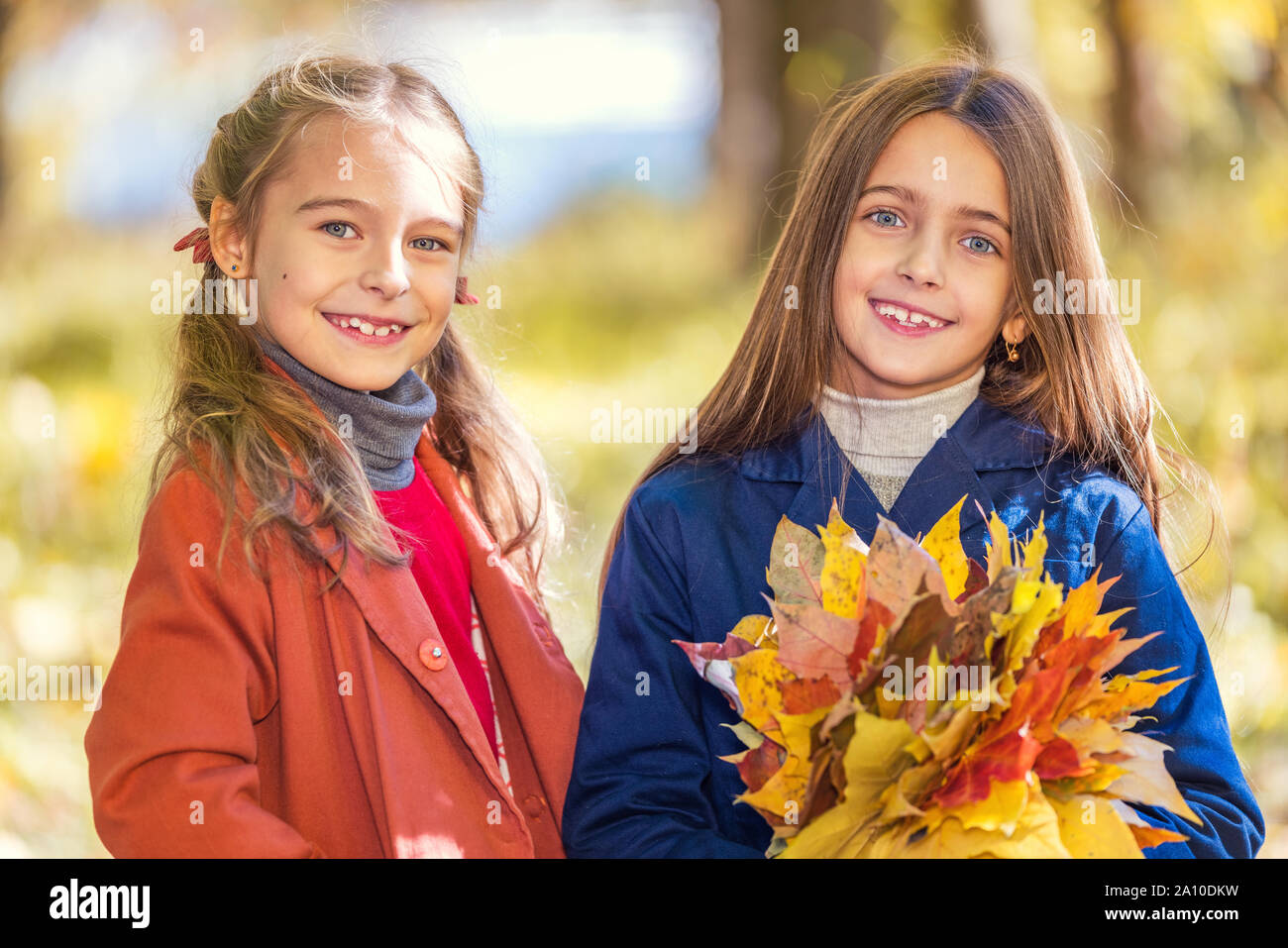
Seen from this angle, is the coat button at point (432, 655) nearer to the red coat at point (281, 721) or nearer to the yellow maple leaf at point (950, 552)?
the red coat at point (281, 721)

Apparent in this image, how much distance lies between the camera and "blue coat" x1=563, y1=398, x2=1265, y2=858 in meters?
1.71

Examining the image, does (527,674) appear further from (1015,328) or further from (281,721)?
(1015,328)

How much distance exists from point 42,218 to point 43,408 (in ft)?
7.69

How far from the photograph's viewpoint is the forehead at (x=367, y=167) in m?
1.84

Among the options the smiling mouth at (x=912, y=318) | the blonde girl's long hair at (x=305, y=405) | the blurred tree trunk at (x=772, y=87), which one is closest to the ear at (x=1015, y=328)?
the smiling mouth at (x=912, y=318)

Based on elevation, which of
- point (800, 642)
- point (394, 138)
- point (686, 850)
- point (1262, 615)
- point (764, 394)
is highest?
point (394, 138)

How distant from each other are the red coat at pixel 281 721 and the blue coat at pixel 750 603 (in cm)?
18

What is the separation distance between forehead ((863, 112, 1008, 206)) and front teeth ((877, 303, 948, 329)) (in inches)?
7.0

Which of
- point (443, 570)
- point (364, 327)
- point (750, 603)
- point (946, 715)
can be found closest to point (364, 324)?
point (364, 327)

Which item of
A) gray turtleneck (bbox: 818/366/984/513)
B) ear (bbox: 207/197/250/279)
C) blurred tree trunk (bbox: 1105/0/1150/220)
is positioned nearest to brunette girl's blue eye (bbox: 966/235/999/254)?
gray turtleneck (bbox: 818/366/984/513)

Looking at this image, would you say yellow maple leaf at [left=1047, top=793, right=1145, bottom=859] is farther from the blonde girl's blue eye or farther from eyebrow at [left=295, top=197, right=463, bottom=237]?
eyebrow at [left=295, top=197, right=463, bottom=237]

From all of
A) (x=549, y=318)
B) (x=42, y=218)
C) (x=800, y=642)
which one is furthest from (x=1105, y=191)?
(x=42, y=218)
